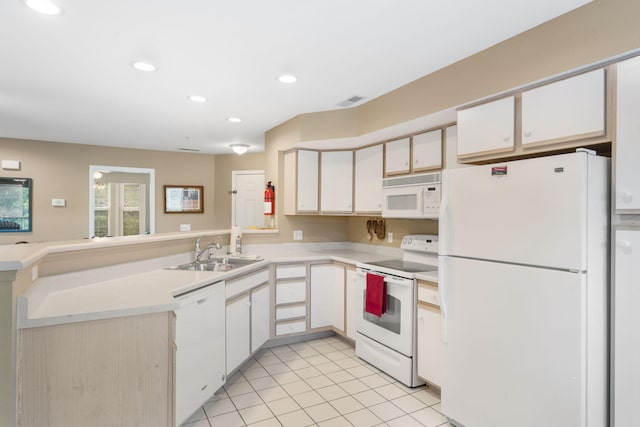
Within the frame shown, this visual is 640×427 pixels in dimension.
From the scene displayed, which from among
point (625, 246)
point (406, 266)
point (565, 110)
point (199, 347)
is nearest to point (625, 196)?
point (625, 246)

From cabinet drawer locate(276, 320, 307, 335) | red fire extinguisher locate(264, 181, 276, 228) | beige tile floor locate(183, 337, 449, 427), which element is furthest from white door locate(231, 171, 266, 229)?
beige tile floor locate(183, 337, 449, 427)

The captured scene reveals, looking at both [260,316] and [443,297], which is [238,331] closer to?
[260,316]

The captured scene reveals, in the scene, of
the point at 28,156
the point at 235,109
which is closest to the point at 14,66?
the point at 235,109

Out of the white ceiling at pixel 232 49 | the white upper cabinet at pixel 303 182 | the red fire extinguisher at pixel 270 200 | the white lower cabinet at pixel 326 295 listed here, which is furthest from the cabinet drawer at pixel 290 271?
the white ceiling at pixel 232 49

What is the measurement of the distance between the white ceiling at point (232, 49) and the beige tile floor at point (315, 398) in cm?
246

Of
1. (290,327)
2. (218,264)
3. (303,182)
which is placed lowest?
(290,327)

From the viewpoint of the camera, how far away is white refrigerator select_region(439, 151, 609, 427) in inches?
66.6

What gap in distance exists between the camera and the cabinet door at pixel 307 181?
412 cm

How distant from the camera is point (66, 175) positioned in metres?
5.48

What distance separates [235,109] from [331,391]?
2828 millimetres

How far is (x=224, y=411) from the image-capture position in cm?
244

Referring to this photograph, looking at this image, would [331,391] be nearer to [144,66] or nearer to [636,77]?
[636,77]

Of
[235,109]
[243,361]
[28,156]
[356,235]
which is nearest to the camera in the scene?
[243,361]

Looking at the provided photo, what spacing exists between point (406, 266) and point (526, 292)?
1294mm
